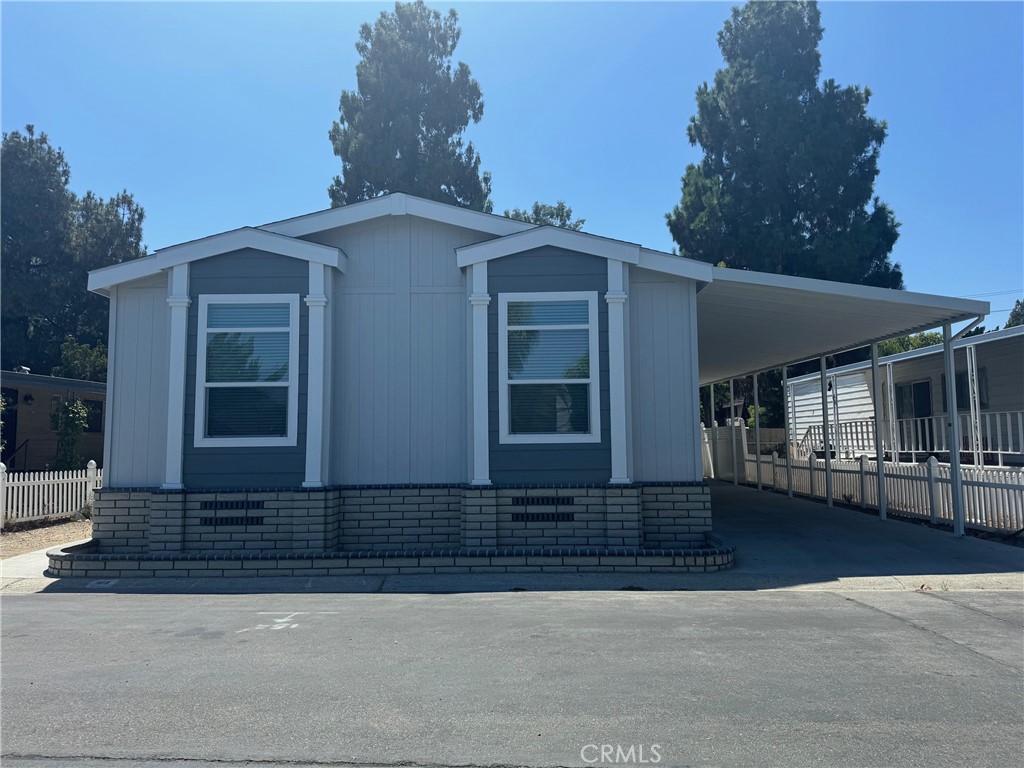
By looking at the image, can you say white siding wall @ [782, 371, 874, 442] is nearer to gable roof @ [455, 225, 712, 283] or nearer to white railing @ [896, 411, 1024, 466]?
white railing @ [896, 411, 1024, 466]

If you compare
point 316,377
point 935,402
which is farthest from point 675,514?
point 935,402

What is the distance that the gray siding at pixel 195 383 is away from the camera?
9.45m

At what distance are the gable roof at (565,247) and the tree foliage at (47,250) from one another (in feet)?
94.0

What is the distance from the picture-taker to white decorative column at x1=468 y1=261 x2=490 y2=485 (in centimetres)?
940

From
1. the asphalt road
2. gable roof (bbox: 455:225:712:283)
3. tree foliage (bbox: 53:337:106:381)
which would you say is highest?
tree foliage (bbox: 53:337:106:381)

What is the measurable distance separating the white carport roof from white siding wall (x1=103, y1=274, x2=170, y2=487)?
284 inches

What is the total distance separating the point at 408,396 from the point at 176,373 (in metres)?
2.84

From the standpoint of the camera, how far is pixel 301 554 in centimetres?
900

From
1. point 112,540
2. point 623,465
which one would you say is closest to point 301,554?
point 112,540

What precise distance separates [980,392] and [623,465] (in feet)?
37.0

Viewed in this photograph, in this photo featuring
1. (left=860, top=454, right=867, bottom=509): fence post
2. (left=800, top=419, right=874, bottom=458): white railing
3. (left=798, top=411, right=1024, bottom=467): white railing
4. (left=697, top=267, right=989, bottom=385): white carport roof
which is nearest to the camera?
(left=697, top=267, right=989, bottom=385): white carport roof

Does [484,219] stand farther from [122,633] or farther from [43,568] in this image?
[43,568]

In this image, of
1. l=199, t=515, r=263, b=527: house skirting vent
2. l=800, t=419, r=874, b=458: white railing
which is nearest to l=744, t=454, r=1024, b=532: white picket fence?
l=800, t=419, r=874, b=458: white railing

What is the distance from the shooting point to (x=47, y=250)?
3272 centimetres
